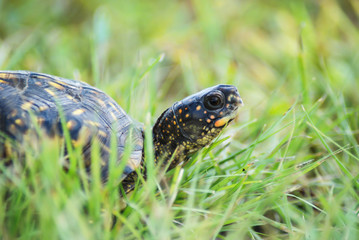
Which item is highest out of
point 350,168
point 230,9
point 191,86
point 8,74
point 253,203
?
point 230,9

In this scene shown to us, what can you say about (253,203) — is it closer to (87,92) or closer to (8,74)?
(87,92)

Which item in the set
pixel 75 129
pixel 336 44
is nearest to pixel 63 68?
pixel 75 129

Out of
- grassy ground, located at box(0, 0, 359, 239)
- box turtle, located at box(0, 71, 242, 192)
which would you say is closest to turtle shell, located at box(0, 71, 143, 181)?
box turtle, located at box(0, 71, 242, 192)

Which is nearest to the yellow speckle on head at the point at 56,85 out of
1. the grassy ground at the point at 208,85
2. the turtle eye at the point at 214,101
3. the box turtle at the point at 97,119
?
the box turtle at the point at 97,119

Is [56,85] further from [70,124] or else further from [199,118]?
[199,118]

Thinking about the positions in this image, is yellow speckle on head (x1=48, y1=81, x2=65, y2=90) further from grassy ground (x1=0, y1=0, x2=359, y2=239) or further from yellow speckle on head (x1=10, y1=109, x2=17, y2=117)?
grassy ground (x1=0, y1=0, x2=359, y2=239)

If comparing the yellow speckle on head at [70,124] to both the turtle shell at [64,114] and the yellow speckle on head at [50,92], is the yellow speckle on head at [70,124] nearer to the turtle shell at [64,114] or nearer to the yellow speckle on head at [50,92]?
the turtle shell at [64,114]

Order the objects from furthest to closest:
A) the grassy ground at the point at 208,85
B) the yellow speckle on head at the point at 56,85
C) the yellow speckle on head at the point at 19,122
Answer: the yellow speckle on head at the point at 56,85 → the yellow speckle on head at the point at 19,122 → the grassy ground at the point at 208,85
